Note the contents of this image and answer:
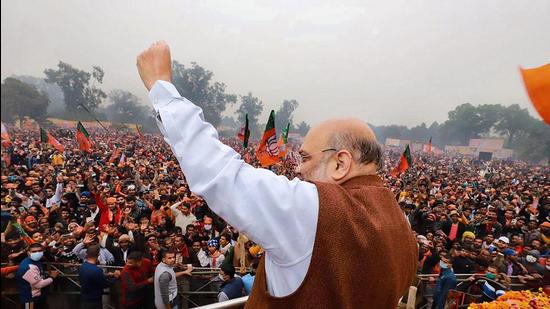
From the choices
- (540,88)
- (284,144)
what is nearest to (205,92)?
(284,144)

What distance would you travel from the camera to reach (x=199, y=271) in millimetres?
5348

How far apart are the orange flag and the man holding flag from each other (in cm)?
132

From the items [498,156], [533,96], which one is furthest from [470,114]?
[533,96]

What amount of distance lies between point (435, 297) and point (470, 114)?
57.5 metres

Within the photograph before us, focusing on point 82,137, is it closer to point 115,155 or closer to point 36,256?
point 115,155

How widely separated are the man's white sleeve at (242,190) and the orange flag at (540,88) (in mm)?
1594

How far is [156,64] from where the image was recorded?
0.96 m

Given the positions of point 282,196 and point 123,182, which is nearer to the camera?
point 282,196

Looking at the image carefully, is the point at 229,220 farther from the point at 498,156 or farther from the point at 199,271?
the point at 498,156

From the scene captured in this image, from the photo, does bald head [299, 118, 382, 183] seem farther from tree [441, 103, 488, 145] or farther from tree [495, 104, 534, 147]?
tree [441, 103, 488, 145]

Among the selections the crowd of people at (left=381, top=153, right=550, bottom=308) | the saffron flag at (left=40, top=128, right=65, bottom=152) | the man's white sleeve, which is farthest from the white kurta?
the saffron flag at (left=40, top=128, right=65, bottom=152)

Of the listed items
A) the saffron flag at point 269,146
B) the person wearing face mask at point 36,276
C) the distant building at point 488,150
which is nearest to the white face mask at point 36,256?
the person wearing face mask at point 36,276

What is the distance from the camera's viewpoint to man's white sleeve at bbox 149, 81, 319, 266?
0.82m

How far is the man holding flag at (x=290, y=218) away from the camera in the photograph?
2.72ft
